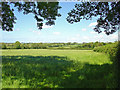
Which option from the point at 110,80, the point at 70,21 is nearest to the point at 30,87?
the point at 110,80

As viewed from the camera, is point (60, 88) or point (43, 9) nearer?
point (60, 88)

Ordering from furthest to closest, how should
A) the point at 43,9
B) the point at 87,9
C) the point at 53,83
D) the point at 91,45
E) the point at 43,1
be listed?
the point at 91,45 → the point at 87,9 → the point at 43,9 → the point at 43,1 → the point at 53,83

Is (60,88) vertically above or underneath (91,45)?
underneath

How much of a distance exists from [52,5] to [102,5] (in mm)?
3717

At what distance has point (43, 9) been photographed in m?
6.73

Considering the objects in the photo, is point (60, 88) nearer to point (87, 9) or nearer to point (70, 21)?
point (70, 21)

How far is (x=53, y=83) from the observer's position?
13.2 ft

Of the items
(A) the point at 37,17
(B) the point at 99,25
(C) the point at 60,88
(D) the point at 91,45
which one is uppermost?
(A) the point at 37,17

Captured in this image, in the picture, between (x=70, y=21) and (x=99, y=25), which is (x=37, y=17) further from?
(x=99, y=25)

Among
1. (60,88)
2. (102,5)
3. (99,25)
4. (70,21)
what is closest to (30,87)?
(60,88)

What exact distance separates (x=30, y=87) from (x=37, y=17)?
496 cm

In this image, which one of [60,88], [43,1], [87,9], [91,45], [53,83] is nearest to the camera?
[60,88]

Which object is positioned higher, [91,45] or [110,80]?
[91,45]

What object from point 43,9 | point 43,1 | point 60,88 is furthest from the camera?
point 43,9
